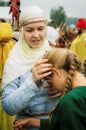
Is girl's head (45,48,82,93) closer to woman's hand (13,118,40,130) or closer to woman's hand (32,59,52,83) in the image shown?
woman's hand (32,59,52,83)

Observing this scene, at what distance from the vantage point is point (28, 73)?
123 inches

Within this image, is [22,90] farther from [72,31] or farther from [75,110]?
[72,31]

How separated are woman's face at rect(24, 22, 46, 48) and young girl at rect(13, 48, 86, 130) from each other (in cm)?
53

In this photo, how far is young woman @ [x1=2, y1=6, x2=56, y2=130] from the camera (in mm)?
2764

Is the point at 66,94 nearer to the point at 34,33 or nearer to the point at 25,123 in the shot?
the point at 25,123

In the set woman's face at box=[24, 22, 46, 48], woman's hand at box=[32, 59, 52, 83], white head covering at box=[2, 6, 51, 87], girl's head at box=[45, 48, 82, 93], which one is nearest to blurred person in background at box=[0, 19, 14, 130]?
white head covering at box=[2, 6, 51, 87]

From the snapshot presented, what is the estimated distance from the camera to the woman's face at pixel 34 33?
3172 millimetres

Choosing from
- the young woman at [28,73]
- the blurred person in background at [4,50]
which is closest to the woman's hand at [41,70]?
the young woman at [28,73]

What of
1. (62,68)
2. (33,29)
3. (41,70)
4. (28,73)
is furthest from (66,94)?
(33,29)

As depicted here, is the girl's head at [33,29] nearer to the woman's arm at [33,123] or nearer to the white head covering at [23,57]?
the white head covering at [23,57]

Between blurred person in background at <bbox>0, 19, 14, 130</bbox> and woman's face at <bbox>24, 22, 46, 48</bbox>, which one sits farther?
blurred person in background at <bbox>0, 19, 14, 130</bbox>

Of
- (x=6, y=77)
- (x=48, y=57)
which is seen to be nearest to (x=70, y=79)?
(x=48, y=57)

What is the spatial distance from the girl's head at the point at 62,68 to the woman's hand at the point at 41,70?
0.03 meters

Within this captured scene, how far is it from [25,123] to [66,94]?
0.84 m
